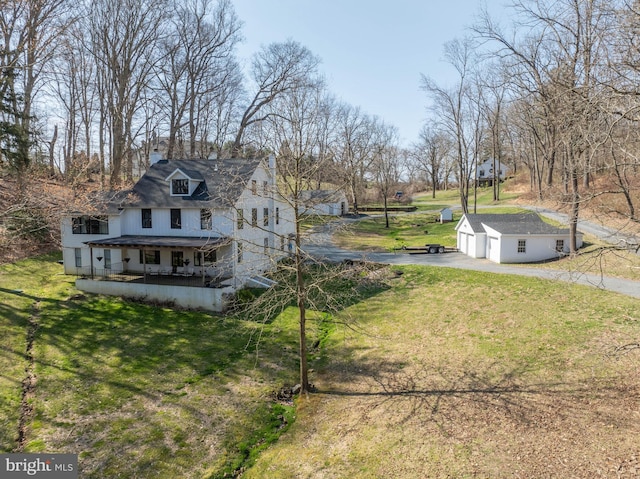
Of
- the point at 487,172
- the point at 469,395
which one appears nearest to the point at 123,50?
the point at 469,395

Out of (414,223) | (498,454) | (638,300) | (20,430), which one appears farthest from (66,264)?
(414,223)

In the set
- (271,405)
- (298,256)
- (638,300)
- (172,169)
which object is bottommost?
(271,405)

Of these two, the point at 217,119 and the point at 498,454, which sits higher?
the point at 217,119

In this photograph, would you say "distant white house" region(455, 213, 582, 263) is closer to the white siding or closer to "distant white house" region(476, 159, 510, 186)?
the white siding

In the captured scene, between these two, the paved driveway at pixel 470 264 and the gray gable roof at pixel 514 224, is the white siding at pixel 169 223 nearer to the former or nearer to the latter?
the paved driveway at pixel 470 264

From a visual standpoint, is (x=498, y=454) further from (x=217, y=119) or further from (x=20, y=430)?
(x=217, y=119)

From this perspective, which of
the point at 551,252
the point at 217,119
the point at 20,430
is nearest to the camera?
the point at 20,430
